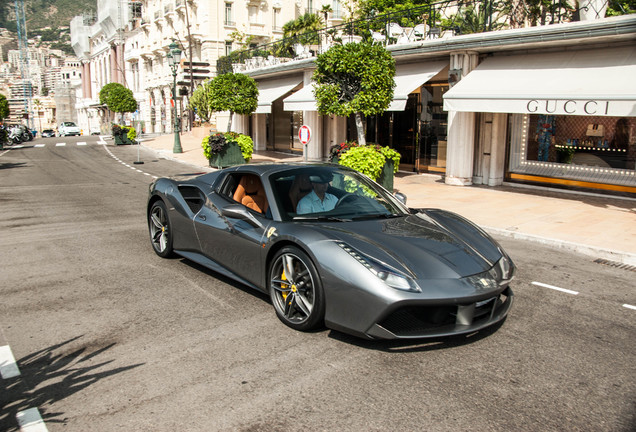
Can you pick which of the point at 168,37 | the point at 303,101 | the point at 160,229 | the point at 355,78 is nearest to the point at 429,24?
the point at 355,78

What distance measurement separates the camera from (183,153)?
98.5ft

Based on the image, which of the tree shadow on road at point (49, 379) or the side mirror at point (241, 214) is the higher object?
the side mirror at point (241, 214)

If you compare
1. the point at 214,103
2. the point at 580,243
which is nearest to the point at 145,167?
the point at 214,103

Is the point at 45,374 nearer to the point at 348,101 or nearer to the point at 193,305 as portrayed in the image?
the point at 193,305

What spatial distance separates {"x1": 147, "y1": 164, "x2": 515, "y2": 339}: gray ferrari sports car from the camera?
12.9ft

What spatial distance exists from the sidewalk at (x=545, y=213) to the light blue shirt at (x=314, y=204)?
189 inches

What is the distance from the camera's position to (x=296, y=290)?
14.7 feet

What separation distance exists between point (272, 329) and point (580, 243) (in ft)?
19.0

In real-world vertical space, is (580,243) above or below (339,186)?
below

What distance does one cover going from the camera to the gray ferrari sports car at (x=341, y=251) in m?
3.92

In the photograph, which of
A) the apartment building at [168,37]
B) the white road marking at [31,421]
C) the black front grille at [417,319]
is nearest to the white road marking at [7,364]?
the white road marking at [31,421]

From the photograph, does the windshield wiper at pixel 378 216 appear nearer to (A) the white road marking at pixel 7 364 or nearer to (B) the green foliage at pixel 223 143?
(A) the white road marking at pixel 7 364

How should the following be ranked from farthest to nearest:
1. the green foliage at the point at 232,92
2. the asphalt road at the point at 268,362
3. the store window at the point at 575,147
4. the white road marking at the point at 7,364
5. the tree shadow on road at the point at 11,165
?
1. the tree shadow on road at the point at 11,165
2. the green foliage at the point at 232,92
3. the store window at the point at 575,147
4. the white road marking at the point at 7,364
5. the asphalt road at the point at 268,362

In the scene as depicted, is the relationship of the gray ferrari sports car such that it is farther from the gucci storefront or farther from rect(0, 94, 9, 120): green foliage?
rect(0, 94, 9, 120): green foliage
